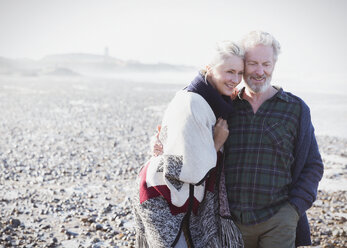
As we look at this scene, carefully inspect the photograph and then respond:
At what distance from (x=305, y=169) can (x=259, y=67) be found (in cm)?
125

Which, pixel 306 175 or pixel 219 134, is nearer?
pixel 219 134

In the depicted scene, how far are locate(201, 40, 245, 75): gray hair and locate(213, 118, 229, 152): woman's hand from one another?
627 mm

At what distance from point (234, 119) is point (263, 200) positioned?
0.96 meters

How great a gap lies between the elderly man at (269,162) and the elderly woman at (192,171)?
23 centimetres

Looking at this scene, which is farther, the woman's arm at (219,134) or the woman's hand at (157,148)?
the woman's hand at (157,148)

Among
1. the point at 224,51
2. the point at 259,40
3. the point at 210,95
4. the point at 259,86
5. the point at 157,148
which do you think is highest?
the point at 259,40

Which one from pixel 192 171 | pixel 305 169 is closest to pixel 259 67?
pixel 305 169

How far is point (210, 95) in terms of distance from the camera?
319 centimetres

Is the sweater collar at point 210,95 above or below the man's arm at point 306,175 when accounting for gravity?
above

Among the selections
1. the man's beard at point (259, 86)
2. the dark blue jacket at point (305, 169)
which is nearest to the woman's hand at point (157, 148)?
the man's beard at point (259, 86)

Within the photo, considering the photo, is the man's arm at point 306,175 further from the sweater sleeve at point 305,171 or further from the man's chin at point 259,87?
the man's chin at point 259,87

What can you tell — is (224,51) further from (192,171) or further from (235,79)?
(192,171)

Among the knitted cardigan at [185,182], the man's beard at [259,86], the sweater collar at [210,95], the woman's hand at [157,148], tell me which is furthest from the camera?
the man's beard at [259,86]

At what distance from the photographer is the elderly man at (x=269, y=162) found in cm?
345
